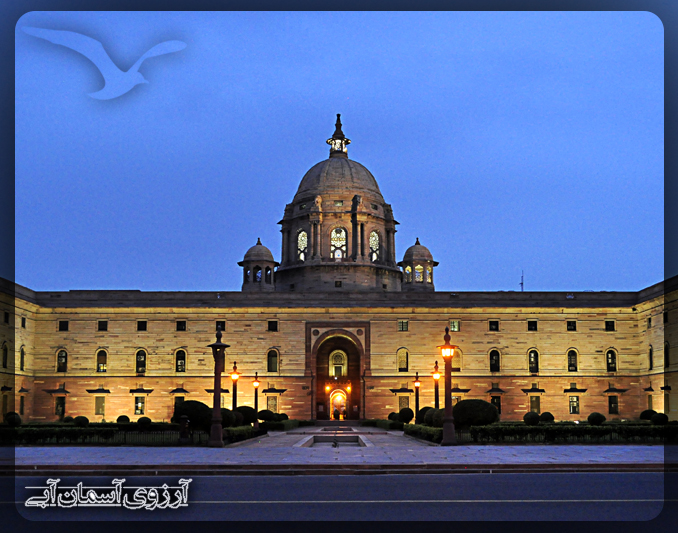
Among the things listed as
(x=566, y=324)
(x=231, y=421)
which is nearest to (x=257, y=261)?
(x=566, y=324)

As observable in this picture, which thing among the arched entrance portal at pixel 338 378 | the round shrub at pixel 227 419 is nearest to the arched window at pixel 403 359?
the arched entrance portal at pixel 338 378

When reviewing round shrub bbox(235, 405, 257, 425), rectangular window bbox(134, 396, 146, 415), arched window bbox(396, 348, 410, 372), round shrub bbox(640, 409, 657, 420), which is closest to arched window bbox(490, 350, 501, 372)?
arched window bbox(396, 348, 410, 372)

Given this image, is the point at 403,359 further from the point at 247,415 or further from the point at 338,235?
the point at 247,415

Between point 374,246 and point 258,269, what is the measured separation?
40.3 feet

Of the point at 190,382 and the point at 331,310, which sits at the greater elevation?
the point at 331,310

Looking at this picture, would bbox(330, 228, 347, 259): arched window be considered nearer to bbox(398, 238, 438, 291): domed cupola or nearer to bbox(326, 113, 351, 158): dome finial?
bbox(398, 238, 438, 291): domed cupola

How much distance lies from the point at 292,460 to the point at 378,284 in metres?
51.3

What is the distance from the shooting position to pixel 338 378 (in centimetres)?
6525

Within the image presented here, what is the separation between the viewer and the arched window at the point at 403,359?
205 ft

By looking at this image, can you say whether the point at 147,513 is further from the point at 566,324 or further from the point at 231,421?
the point at 566,324

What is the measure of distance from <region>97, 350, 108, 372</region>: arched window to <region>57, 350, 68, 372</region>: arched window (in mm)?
2626

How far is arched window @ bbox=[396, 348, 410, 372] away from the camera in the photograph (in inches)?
2454
